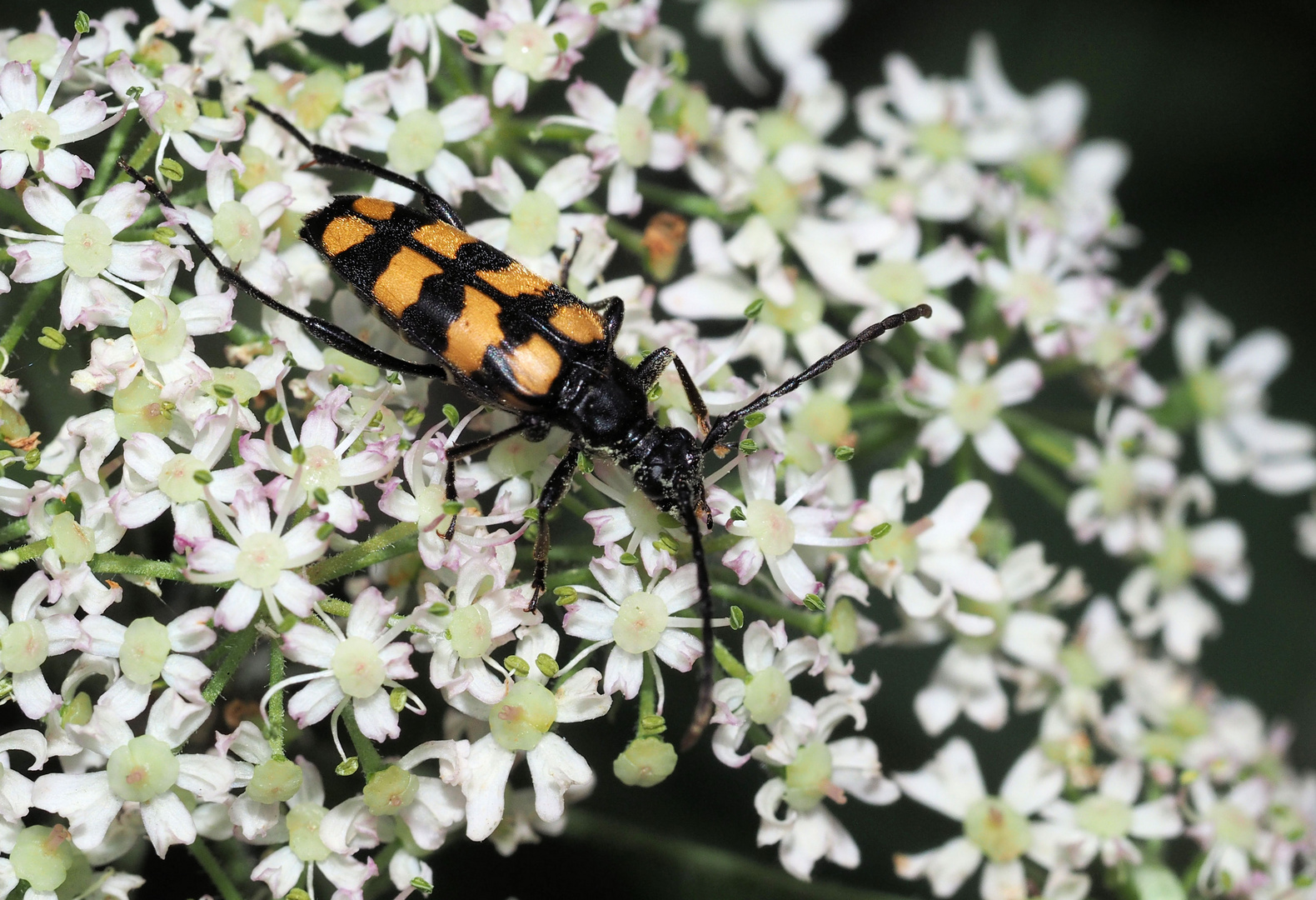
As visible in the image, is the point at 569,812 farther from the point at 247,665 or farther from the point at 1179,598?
the point at 1179,598

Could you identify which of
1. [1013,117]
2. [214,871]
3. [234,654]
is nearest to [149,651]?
[234,654]

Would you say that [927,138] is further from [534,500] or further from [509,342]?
[534,500]

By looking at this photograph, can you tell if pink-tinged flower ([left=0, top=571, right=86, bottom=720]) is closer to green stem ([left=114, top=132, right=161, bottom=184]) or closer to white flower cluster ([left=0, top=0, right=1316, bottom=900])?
white flower cluster ([left=0, top=0, right=1316, bottom=900])

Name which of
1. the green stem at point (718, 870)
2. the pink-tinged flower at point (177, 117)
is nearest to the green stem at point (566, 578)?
the green stem at point (718, 870)

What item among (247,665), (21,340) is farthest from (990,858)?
(21,340)

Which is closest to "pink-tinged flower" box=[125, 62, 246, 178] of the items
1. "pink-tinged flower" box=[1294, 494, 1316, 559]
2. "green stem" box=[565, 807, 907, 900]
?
"green stem" box=[565, 807, 907, 900]

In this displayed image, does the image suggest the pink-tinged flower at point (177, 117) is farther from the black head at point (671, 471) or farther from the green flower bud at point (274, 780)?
the green flower bud at point (274, 780)
